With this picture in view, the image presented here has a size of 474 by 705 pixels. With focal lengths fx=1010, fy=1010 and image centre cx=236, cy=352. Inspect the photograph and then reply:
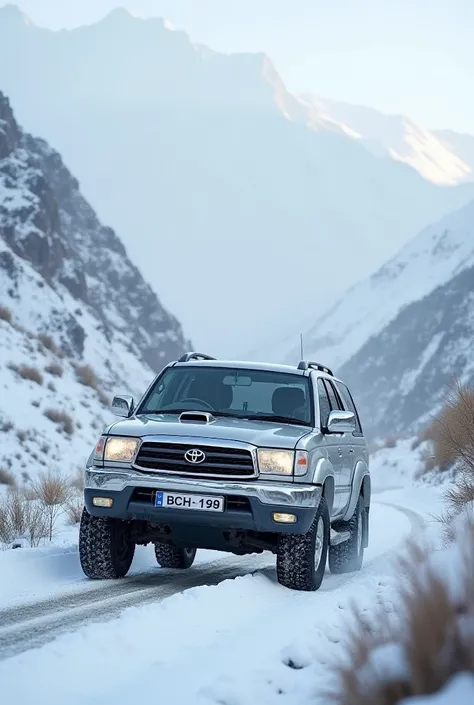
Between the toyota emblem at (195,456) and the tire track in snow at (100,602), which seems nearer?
the tire track in snow at (100,602)

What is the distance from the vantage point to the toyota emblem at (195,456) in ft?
26.2

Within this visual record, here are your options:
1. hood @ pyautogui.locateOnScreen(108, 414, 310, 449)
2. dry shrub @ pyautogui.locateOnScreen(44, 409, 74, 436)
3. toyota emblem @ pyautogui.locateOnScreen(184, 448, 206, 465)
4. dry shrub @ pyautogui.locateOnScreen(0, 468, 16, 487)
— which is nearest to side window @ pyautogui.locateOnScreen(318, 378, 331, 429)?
hood @ pyautogui.locateOnScreen(108, 414, 310, 449)

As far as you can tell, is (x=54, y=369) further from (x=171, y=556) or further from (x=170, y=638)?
(x=170, y=638)

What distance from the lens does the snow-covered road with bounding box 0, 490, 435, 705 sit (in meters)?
4.71

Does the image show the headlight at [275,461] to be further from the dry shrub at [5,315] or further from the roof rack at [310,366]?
the dry shrub at [5,315]

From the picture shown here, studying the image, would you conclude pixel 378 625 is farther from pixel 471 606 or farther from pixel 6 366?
pixel 6 366

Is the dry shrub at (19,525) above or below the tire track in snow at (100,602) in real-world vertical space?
below

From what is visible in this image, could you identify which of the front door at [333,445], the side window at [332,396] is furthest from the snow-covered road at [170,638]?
the side window at [332,396]

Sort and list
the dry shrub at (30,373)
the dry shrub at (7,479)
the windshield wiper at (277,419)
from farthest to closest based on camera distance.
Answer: the dry shrub at (30,373)
the dry shrub at (7,479)
the windshield wiper at (277,419)

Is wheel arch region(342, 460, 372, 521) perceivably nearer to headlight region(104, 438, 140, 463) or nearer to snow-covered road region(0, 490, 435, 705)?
snow-covered road region(0, 490, 435, 705)

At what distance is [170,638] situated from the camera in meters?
5.98

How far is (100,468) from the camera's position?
835 centimetres

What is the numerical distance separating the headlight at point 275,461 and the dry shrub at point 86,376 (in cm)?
2849

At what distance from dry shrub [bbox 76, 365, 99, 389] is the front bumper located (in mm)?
28186
